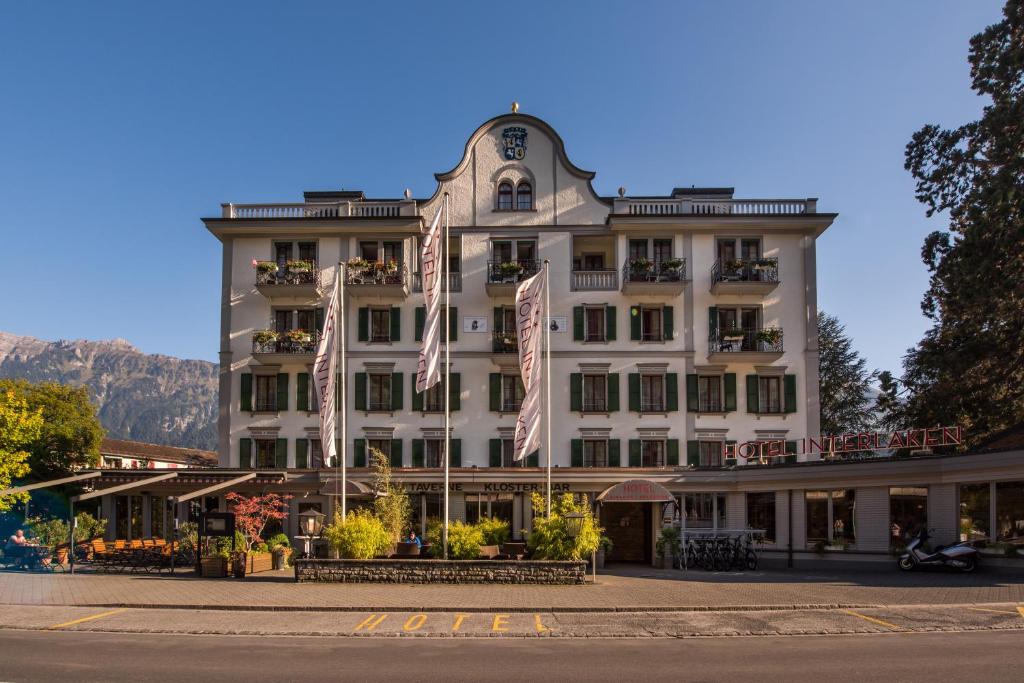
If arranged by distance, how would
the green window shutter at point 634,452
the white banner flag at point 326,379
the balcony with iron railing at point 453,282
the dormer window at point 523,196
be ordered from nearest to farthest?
the white banner flag at point 326,379 < the green window shutter at point 634,452 < the balcony with iron railing at point 453,282 < the dormer window at point 523,196

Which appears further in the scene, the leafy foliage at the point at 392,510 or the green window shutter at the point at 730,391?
the green window shutter at the point at 730,391

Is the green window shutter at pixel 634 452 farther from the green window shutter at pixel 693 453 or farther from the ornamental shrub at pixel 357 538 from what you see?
the ornamental shrub at pixel 357 538

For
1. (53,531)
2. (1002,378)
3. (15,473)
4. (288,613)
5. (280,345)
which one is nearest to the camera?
(288,613)

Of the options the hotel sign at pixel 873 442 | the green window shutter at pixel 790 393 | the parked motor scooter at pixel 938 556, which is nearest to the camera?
the parked motor scooter at pixel 938 556

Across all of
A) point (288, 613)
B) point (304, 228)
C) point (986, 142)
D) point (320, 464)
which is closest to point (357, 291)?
point (304, 228)

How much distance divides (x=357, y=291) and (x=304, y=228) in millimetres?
3800

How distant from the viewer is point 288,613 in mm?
17984

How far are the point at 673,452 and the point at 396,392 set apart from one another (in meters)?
12.4

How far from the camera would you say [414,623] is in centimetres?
1667

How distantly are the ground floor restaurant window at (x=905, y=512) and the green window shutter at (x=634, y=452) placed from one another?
11.1 m

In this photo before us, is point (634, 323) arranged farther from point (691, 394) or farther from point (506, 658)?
point (506, 658)

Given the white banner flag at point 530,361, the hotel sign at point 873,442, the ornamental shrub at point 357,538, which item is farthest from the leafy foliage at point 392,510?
the hotel sign at point 873,442

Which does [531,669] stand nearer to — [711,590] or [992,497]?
[711,590]

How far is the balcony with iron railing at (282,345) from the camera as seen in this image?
3638 cm
